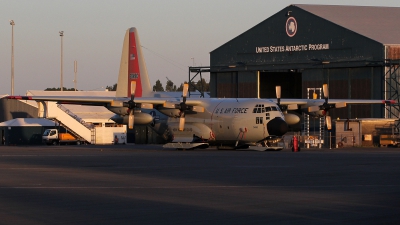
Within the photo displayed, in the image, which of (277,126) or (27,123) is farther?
(27,123)

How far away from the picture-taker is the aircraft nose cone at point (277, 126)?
127 ft

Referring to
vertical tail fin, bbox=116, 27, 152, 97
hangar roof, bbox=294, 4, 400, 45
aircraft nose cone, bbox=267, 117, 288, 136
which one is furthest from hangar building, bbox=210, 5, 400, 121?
aircraft nose cone, bbox=267, 117, 288, 136

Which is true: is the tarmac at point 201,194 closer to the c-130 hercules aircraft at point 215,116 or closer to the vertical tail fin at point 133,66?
the c-130 hercules aircraft at point 215,116

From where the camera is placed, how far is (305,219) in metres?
12.1

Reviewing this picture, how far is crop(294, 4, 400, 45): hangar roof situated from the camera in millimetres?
58534

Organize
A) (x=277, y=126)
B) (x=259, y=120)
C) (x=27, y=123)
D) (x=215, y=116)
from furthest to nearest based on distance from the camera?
(x=27, y=123) < (x=215, y=116) < (x=259, y=120) < (x=277, y=126)

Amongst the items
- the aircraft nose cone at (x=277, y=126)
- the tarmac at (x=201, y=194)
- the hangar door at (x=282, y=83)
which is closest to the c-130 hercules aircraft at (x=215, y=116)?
the aircraft nose cone at (x=277, y=126)

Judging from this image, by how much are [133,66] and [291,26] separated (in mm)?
19999

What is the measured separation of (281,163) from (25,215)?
1632cm

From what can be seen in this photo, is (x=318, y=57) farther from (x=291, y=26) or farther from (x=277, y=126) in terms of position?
(x=277, y=126)

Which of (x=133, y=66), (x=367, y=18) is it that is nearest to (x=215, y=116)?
(x=133, y=66)

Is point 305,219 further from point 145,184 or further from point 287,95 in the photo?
point 287,95

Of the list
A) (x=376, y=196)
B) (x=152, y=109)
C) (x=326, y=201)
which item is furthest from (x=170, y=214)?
(x=152, y=109)

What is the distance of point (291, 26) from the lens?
63.0 meters
